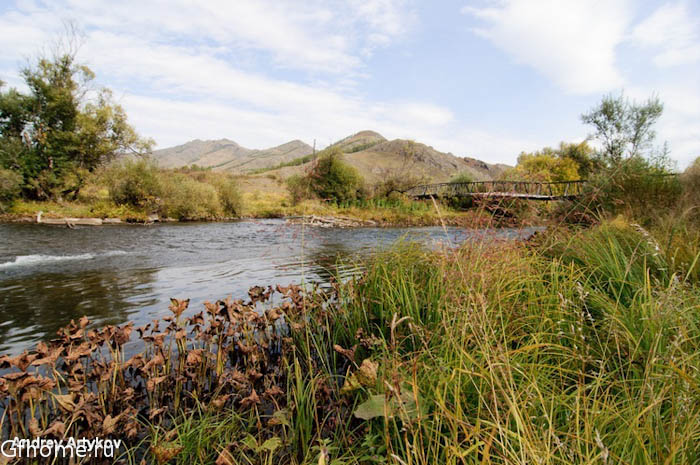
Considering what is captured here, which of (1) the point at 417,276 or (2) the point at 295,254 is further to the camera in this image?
(2) the point at 295,254

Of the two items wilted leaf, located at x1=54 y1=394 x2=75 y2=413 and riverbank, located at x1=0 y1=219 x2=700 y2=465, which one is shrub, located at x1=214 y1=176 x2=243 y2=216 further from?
wilted leaf, located at x1=54 y1=394 x2=75 y2=413

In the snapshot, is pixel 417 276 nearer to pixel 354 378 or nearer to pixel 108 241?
pixel 354 378

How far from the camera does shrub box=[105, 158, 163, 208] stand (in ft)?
77.4

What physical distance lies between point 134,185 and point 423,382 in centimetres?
2695

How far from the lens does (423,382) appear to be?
1.91 m

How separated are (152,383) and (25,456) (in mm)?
674

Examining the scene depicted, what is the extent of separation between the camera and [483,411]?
174cm

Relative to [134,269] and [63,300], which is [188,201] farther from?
[63,300]

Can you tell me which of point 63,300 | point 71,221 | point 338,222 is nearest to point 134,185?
point 71,221

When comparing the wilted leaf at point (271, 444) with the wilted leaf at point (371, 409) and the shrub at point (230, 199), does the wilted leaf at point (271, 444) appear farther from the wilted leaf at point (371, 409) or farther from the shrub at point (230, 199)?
the shrub at point (230, 199)

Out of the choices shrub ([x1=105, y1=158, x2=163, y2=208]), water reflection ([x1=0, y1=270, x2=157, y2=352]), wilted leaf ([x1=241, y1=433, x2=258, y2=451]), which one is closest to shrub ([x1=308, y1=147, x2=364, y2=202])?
shrub ([x1=105, y1=158, x2=163, y2=208])

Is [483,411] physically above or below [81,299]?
above

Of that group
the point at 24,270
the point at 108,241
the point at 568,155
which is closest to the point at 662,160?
the point at 24,270

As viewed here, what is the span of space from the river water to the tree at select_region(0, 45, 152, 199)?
435 inches
